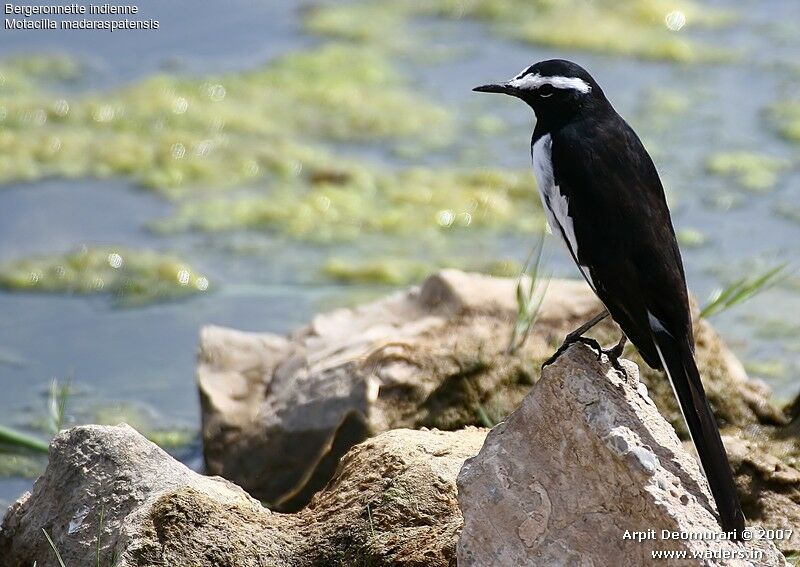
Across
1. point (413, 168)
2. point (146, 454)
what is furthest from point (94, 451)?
point (413, 168)

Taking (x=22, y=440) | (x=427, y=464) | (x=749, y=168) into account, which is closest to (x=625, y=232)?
(x=427, y=464)

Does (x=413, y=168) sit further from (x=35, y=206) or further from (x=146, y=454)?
(x=146, y=454)

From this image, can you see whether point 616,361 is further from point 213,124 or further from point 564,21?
point 564,21

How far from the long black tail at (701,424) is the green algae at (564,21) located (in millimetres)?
6044

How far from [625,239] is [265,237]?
400cm

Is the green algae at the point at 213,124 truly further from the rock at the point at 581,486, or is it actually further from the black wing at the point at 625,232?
the rock at the point at 581,486

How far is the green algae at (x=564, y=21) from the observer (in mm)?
9719

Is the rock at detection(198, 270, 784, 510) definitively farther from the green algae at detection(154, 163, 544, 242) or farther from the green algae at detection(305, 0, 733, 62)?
the green algae at detection(305, 0, 733, 62)

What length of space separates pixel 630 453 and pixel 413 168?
4947mm

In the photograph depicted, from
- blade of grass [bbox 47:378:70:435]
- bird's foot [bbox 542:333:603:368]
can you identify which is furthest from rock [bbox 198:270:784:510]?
bird's foot [bbox 542:333:603:368]

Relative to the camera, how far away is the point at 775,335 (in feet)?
22.5

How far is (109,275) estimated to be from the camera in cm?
717

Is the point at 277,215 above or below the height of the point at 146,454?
below

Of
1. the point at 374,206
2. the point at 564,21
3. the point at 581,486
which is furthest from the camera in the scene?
the point at 564,21
